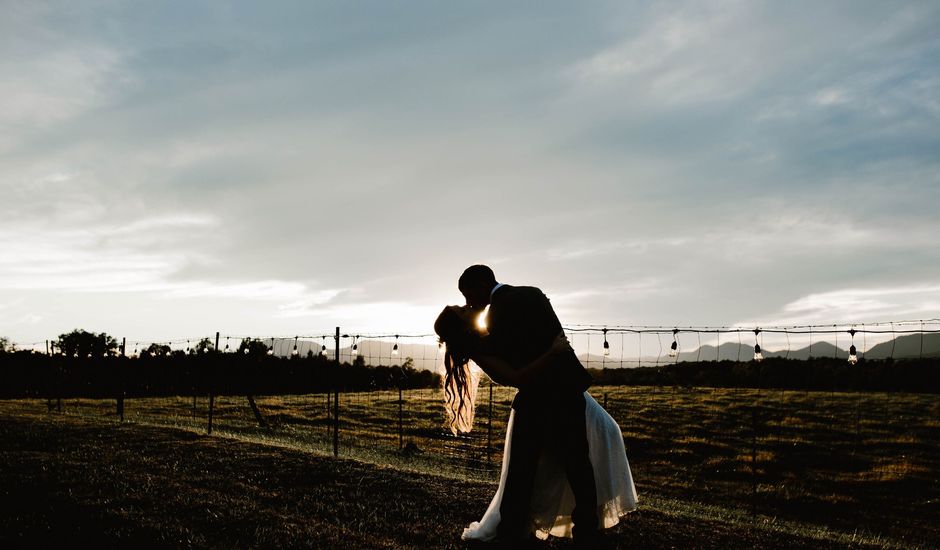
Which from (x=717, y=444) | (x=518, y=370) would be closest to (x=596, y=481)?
(x=518, y=370)

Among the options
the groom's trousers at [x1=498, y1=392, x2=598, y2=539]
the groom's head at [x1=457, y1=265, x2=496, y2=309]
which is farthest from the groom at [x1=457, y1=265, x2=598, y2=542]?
the groom's head at [x1=457, y1=265, x2=496, y2=309]

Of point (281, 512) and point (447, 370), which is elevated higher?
point (447, 370)

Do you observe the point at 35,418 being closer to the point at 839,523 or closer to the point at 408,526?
the point at 408,526

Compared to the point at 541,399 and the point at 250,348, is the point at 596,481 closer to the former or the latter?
the point at 541,399

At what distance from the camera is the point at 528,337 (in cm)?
495

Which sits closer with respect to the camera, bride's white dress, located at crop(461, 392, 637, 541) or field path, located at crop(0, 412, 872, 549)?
bride's white dress, located at crop(461, 392, 637, 541)

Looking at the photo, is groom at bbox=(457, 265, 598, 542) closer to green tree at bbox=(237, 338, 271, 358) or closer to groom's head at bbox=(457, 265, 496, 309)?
groom's head at bbox=(457, 265, 496, 309)

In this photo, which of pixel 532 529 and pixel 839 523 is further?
pixel 839 523

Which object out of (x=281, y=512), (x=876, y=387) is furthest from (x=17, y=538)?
(x=876, y=387)

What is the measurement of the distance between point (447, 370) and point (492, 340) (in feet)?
1.90

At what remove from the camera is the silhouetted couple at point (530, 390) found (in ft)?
16.1

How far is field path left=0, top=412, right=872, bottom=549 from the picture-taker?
690 cm

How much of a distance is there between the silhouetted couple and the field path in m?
1.84

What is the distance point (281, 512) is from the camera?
8.16 metres
